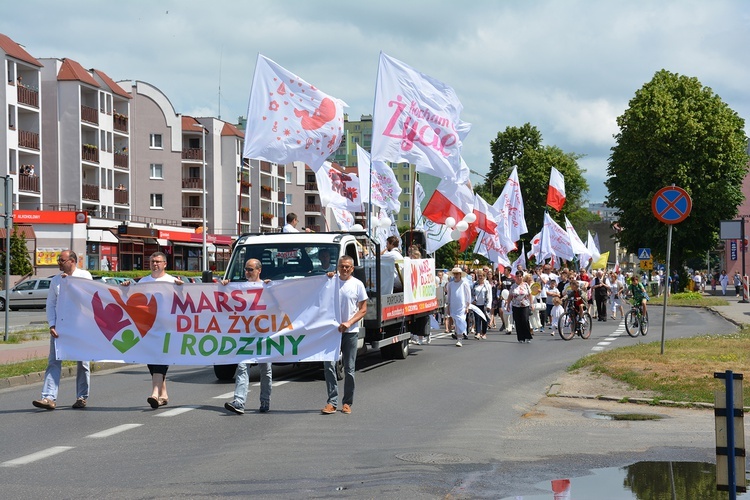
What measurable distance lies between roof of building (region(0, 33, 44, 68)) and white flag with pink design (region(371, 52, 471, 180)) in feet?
170

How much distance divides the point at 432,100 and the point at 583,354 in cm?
607

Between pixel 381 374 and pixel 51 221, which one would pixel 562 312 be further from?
pixel 51 221

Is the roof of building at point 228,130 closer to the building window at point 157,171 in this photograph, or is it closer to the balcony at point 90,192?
the building window at point 157,171

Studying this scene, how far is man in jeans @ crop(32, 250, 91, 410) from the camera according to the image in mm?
12719

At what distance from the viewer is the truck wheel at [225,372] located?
53.5 ft

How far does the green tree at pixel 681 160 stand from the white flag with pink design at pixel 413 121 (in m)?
46.7

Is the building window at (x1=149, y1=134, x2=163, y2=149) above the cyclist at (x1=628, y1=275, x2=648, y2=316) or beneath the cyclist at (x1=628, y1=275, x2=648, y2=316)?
above

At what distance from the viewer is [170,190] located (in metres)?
95.6

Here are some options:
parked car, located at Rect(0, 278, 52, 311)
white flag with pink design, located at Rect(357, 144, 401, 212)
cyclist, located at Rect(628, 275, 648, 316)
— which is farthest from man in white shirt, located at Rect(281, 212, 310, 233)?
parked car, located at Rect(0, 278, 52, 311)

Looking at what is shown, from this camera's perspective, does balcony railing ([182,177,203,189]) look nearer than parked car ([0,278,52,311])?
No

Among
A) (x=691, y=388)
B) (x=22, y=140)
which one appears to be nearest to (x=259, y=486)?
(x=691, y=388)

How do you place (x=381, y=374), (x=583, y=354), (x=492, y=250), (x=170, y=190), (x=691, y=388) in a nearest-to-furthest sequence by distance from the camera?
(x=691, y=388), (x=381, y=374), (x=583, y=354), (x=492, y=250), (x=170, y=190)

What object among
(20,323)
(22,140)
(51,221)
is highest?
(22,140)

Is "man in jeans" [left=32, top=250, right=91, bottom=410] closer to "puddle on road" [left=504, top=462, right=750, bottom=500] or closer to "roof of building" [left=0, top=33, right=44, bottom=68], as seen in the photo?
"puddle on road" [left=504, top=462, right=750, bottom=500]
